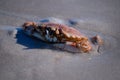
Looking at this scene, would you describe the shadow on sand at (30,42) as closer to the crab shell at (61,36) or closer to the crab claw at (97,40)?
the crab shell at (61,36)

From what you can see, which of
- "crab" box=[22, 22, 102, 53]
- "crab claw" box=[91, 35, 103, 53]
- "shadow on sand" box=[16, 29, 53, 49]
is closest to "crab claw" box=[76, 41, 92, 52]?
"crab" box=[22, 22, 102, 53]

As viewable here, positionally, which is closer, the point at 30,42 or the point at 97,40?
the point at 30,42

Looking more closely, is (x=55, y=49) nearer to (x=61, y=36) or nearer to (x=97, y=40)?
(x=61, y=36)

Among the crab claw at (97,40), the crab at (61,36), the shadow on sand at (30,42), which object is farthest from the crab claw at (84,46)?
the shadow on sand at (30,42)

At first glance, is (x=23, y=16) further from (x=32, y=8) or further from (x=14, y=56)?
(x=14, y=56)

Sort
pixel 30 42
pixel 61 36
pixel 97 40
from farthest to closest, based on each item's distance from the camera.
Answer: pixel 97 40 → pixel 30 42 → pixel 61 36

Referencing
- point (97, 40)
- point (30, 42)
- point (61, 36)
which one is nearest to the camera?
point (61, 36)

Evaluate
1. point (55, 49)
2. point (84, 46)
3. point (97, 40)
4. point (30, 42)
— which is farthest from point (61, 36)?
point (97, 40)

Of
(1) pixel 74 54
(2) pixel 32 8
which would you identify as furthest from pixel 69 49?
(2) pixel 32 8

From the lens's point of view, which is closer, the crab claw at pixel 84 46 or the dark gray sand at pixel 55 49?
the dark gray sand at pixel 55 49
